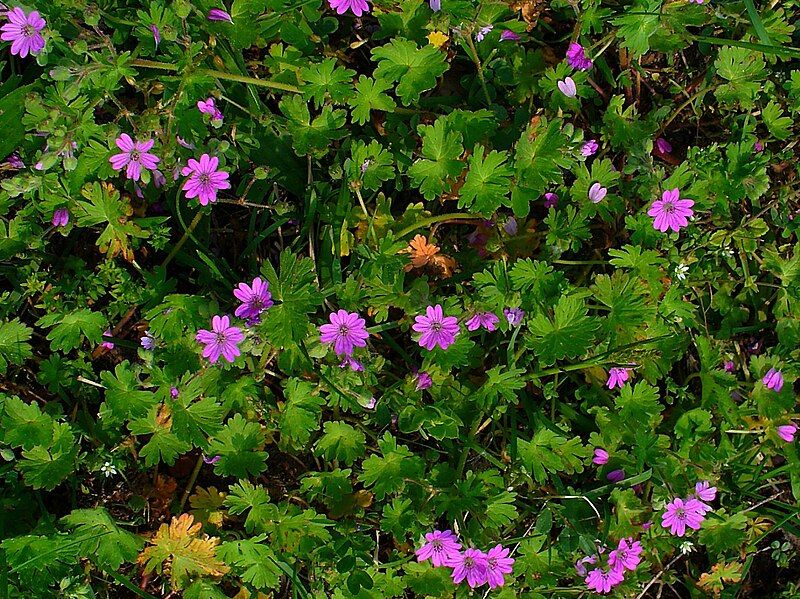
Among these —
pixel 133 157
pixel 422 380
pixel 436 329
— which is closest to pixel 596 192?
pixel 436 329

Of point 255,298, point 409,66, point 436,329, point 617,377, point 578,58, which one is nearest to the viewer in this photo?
point 255,298

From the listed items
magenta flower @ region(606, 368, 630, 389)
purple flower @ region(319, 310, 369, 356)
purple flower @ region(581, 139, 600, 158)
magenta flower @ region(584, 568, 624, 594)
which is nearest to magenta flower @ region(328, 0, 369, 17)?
purple flower @ region(581, 139, 600, 158)

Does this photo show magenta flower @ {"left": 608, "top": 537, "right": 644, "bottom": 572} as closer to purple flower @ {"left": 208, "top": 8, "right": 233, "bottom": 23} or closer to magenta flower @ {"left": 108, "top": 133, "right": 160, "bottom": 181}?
magenta flower @ {"left": 108, "top": 133, "right": 160, "bottom": 181}

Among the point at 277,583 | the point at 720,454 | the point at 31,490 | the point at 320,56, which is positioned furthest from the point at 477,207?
the point at 31,490

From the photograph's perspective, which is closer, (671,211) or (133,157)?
(133,157)

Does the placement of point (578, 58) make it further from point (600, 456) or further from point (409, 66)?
point (600, 456)

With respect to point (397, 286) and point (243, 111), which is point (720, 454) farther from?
point (243, 111)
